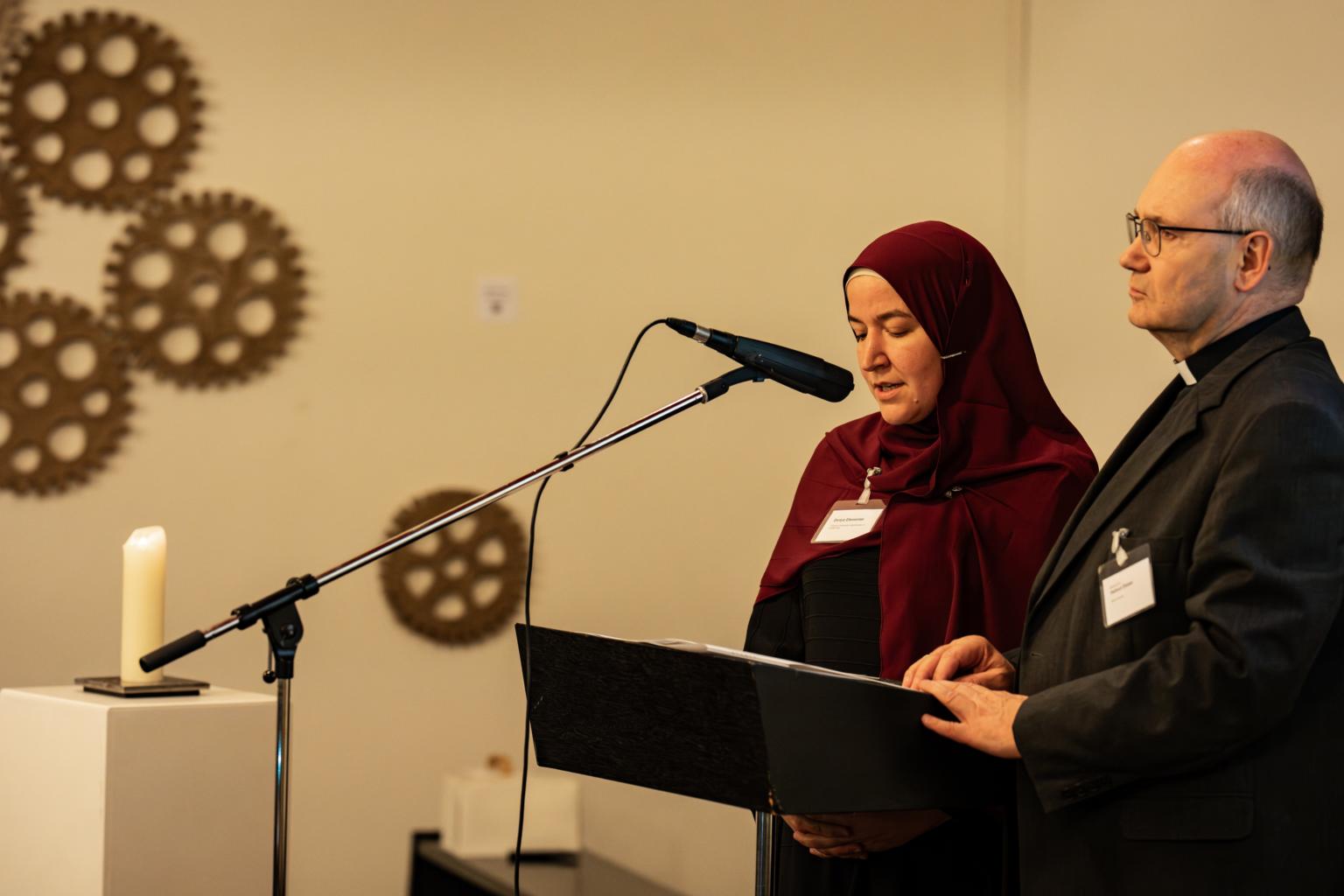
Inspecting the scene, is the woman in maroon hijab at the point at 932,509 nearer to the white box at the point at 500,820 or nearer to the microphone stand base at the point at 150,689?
the microphone stand base at the point at 150,689

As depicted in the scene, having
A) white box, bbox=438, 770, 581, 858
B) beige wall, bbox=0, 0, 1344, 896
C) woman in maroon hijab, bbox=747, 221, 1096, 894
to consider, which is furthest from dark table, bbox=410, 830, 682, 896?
woman in maroon hijab, bbox=747, 221, 1096, 894

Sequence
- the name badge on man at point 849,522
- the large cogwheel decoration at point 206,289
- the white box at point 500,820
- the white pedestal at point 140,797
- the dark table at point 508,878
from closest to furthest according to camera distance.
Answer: the white pedestal at point 140,797, the name badge on man at point 849,522, the dark table at point 508,878, the white box at point 500,820, the large cogwheel decoration at point 206,289

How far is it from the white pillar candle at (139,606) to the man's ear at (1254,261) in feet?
5.19

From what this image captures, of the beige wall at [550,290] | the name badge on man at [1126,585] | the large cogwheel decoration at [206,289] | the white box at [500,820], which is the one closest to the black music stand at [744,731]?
the name badge on man at [1126,585]

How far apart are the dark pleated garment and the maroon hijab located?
54mm

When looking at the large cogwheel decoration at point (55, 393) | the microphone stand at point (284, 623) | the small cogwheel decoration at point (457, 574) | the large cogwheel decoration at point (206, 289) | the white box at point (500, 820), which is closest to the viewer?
the microphone stand at point (284, 623)

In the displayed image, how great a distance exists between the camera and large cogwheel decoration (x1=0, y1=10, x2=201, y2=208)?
Answer: 3902mm

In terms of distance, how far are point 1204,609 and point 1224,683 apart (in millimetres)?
81

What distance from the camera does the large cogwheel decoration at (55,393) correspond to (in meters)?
3.85

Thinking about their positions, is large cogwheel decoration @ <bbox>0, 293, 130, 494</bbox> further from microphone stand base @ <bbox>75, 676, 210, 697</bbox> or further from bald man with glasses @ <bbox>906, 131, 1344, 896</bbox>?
bald man with glasses @ <bbox>906, 131, 1344, 896</bbox>

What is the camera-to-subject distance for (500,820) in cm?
334

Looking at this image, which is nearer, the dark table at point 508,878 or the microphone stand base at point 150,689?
the microphone stand base at point 150,689

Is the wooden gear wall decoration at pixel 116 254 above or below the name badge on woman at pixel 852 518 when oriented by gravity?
above

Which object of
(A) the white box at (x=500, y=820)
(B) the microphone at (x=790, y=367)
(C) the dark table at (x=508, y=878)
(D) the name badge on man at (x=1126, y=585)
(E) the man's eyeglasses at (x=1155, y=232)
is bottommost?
(C) the dark table at (x=508, y=878)
